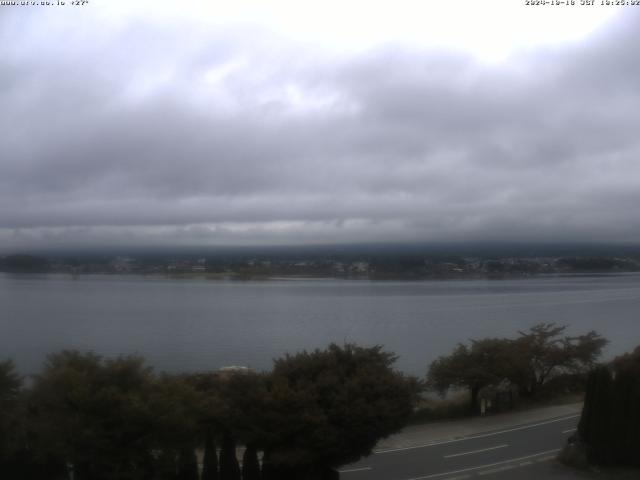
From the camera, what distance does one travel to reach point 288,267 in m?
84.6

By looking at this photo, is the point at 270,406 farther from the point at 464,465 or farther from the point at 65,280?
the point at 65,280

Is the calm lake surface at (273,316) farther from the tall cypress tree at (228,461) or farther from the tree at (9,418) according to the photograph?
the tall cypress tree at (228,461)

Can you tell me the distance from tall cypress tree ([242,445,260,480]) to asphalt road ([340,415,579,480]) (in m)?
2.94

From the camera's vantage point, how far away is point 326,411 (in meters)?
13.8

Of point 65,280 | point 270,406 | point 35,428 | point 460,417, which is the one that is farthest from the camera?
point 65,280

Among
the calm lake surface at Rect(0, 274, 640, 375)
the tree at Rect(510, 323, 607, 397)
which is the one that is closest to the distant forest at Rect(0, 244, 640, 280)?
the calm lake surface at Rect(0, 274, 640, 375)

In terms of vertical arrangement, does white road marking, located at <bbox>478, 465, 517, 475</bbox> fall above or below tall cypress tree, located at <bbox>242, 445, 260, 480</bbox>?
below

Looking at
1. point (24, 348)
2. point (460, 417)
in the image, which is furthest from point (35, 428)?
point (24, 348)

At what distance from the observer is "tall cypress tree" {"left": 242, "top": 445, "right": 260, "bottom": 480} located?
1398 centimetres

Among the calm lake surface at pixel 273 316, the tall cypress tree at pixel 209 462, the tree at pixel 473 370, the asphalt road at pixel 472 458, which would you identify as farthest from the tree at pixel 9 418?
the tree at pixel 473 370

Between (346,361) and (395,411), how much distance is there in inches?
61.0

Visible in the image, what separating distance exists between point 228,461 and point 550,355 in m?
20.4

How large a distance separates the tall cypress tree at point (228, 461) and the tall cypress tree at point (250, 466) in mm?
248

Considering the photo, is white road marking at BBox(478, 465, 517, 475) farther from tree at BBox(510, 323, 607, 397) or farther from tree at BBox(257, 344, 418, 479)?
tree at BBox(510, 323, 607, 397)
